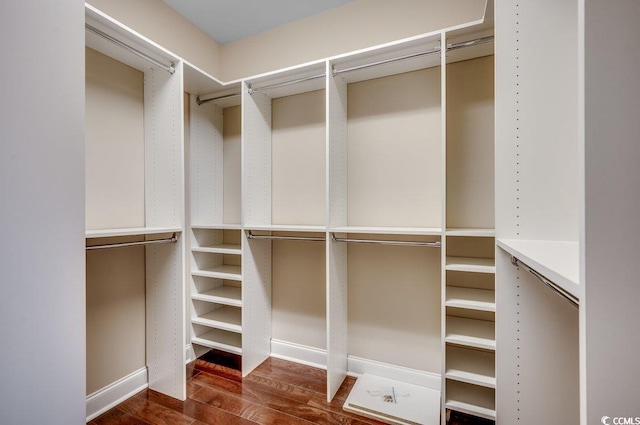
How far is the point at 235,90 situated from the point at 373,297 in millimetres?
2023

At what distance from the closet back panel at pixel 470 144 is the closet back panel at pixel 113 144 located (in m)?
2.20

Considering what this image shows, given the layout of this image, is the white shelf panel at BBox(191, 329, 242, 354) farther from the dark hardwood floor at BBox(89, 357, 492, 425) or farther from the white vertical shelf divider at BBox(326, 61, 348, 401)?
the white vertical shelf divider at BBox(326, 61, 348, 401)

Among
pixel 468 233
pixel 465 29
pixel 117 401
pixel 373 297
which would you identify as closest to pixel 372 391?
pixel 373 297

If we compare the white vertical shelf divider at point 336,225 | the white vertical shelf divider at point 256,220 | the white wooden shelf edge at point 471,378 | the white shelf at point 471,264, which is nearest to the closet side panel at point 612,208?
the white shelf at point 471,264

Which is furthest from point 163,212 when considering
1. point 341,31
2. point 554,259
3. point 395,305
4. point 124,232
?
point 554,259

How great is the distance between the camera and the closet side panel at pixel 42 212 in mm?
892

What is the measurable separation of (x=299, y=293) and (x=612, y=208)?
2203 millimetres

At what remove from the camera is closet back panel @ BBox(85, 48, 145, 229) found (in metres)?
1.80

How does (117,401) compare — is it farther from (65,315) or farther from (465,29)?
(465,29)

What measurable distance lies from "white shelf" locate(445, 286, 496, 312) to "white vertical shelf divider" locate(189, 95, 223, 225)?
2.02 meters

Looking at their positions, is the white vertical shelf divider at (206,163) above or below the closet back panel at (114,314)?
above

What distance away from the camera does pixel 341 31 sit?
224 centimetres

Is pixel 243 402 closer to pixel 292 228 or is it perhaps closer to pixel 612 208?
pixel 292 228

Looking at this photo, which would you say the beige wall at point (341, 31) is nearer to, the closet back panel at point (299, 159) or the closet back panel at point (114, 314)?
the closet back panel at point (299, 159)
